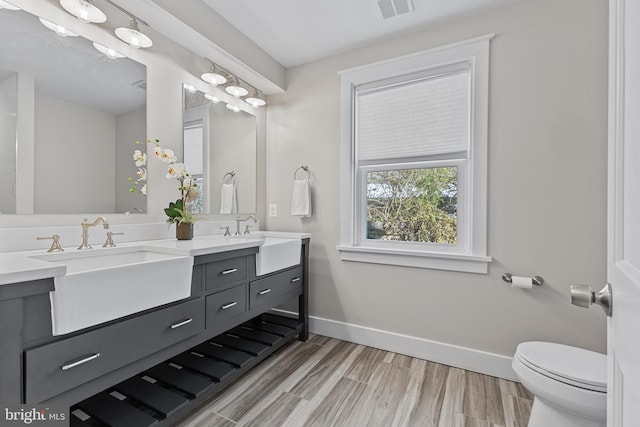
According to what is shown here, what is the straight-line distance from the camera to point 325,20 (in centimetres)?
210

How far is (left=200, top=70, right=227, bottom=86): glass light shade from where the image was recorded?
218cm

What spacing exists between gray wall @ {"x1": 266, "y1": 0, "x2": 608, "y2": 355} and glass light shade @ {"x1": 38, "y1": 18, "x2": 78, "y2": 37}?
1889 mm

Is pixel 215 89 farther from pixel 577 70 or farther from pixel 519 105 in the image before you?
pixel 577 70

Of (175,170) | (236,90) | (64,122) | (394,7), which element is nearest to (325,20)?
(394,7)

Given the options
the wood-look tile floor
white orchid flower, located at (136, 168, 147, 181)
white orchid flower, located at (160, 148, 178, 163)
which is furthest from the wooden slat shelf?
white orchid flower, located at (160, 148, 178, 163)

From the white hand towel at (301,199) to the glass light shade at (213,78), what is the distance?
0.97 meters

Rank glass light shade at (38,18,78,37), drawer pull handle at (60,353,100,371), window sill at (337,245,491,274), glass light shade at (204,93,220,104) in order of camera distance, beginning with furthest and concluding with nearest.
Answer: glass light shade at (204,93,220,104)
window sill at (337,245,491,274)
glass light shade at (38,18,78,37)
drawer pull handle at (60,353,100,371)

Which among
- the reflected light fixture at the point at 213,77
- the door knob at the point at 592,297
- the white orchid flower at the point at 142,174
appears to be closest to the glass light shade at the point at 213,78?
the reflected light fixture at the point at 213,77

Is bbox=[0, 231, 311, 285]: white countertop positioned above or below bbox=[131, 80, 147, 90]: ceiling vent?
below

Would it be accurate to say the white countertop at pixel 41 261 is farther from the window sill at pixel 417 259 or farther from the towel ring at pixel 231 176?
the window sill at pixel 417 259

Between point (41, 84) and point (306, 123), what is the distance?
1.73 metres

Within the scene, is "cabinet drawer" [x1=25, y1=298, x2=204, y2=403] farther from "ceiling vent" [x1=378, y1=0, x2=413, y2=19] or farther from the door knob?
"ceiling vent" [x1=378, y1=0, x2=413, y2=19]

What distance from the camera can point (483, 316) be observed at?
199cm

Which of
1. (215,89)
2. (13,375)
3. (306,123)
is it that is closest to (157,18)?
(215,89)
